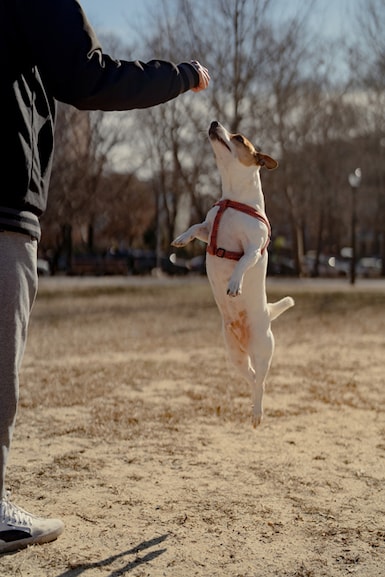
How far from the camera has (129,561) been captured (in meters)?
3.12

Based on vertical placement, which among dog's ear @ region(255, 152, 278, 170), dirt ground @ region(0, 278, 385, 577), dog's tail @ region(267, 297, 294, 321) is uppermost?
dog's ear @ region(255, 152, 278, 170)

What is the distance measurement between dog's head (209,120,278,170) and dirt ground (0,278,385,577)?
1889mm

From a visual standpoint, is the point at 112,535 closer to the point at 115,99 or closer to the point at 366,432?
the point at 115,99

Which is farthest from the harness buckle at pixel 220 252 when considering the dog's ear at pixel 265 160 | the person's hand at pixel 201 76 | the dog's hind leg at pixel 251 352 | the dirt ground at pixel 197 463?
the dirt ground at pixel 197 463

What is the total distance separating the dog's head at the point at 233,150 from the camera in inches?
138

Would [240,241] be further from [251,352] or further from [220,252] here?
[251,352]

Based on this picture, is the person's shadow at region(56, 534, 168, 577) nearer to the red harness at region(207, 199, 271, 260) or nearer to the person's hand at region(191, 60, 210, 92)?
the red harness at region(207, 199, 271, 260)

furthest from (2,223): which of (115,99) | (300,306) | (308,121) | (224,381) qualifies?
(308,121)

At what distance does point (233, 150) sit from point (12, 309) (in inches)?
55.2

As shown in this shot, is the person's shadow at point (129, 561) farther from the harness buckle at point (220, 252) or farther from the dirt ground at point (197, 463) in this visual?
the harness buckle at point (220, 252)

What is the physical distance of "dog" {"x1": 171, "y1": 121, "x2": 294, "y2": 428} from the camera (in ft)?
11.6

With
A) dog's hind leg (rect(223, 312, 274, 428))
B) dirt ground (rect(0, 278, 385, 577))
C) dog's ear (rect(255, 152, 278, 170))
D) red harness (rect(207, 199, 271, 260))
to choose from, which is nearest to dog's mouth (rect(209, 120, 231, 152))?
dog's ear (rect(255, 152, 278, 170))

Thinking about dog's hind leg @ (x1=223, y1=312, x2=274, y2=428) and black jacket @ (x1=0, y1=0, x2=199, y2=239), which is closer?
black jacket @ (x1=0, y1=0, x2=199, y2=239)

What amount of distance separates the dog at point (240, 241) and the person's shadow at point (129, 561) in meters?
1.07
